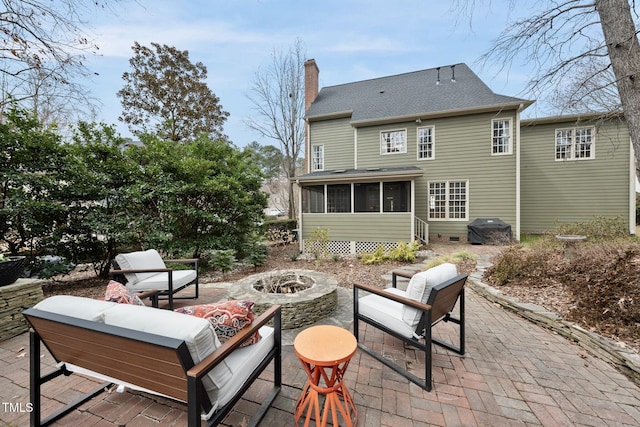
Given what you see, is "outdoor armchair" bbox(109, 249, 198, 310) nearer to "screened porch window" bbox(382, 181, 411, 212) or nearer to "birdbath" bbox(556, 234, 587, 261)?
"birdbath" bbox(556, 234, 587, 261)

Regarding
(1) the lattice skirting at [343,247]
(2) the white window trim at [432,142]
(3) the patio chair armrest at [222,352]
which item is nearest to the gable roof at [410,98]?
(2) the white window trim at [432,142]

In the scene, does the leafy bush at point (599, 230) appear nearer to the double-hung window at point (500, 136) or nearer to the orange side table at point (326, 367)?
the double-hung window at point (500, 136)

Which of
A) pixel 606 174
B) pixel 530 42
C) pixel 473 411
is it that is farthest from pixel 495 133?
pixel 473 411

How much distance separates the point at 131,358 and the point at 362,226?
797cm

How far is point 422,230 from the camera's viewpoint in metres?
10.5

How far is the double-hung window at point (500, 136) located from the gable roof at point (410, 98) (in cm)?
68

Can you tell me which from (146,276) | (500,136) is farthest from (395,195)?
(146,276)

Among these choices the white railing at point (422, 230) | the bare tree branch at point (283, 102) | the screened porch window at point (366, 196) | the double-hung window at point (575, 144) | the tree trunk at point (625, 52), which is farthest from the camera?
the bare tree branch at point (283, 102)

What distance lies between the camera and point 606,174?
388 inches

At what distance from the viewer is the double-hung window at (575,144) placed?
10.0 metres

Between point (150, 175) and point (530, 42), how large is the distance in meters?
8.27

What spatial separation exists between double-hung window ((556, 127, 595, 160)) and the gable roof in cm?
319

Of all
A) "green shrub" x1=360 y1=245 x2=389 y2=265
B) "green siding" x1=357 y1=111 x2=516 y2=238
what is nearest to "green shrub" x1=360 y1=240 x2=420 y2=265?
"green shrub" x1=360 y1=245 x2=389 y2=265

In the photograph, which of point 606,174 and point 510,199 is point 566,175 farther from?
point 510,199
